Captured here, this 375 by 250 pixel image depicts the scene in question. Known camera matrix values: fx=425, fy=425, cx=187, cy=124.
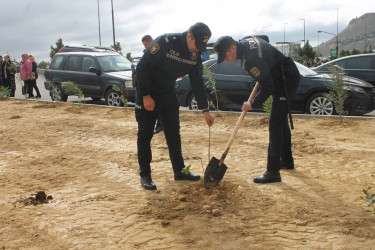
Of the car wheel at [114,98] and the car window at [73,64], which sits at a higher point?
the car window at [73,64]

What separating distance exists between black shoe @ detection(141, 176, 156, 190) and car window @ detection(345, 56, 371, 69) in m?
9.49

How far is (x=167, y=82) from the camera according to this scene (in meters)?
4.67

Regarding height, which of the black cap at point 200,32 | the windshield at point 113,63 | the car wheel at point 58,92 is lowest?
the car wheel at point 58,92

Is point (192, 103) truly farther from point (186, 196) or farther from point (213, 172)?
point (186, 196)

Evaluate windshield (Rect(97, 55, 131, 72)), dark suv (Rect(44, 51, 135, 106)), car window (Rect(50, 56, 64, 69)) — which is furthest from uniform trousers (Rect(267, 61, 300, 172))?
car window (Rect(50, 56, 64, 69))

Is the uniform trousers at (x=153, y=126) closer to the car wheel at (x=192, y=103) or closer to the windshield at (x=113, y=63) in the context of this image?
the car wheel at (x=192, y=103)

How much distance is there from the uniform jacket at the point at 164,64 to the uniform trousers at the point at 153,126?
115 millimetres

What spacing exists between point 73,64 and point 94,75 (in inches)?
48.2

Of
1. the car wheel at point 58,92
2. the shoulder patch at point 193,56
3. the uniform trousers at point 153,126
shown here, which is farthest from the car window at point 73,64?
the shoulder patch at point 193,56

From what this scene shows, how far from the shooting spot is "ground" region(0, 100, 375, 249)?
3512 mm

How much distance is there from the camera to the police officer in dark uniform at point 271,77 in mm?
4496

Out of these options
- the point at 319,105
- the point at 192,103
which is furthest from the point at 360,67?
the point at 192,103

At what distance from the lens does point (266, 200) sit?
4297 millimetres

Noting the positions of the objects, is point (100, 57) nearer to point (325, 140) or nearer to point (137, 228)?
point (325, 140)
